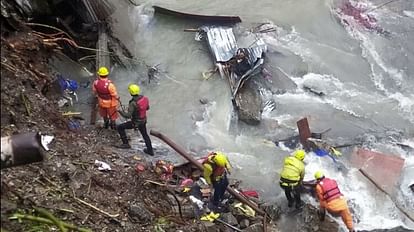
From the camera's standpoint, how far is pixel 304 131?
12000 mm

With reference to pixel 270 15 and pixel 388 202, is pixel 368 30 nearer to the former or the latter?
pixel 270 15

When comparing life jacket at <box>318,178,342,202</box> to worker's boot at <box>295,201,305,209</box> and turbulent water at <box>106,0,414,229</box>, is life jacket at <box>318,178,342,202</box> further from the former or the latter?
turbulent water at <box>106,0,414,229</box>

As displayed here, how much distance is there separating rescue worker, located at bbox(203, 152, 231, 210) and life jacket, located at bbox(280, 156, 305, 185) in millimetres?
1158

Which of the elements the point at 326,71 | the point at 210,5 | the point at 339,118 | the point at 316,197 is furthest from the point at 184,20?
the point at 316,197

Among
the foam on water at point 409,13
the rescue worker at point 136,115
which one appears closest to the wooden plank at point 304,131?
the rescue worker at point 136,115

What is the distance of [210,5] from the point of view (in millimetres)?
16047

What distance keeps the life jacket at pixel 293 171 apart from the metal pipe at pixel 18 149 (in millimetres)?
5910

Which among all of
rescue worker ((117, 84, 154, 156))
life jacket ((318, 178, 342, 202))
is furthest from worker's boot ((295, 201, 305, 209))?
rescue worker ((117, 84, 154, 156))

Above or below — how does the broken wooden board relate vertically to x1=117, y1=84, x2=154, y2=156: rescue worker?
below

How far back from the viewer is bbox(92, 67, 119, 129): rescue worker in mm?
10359

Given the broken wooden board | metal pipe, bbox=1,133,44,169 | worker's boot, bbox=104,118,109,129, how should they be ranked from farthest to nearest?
the broken wooden board
worker's boot, bbox=104,118,109,129
metal pipe, bbox=1,133,44,169

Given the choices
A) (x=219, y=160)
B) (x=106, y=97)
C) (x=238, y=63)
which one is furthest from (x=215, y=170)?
(x=238, y=63)

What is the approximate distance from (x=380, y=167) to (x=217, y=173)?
4080 millimetres

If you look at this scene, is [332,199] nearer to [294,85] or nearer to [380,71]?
[294,85]
